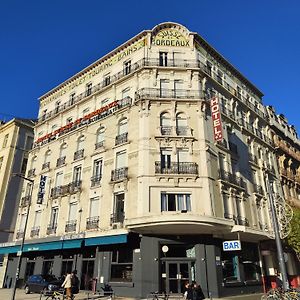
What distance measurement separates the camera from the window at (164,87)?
941 inches

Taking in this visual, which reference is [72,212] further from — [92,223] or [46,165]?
[46,165]

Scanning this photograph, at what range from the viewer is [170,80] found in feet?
80.5

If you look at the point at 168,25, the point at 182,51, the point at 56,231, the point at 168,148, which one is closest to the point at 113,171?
the point at 168,148

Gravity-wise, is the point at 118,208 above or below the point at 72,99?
below

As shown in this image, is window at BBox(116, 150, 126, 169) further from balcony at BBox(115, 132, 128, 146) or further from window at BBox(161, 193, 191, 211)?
window at BBox(161, 193, 191, 211)

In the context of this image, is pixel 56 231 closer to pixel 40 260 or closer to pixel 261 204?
pixel 40 260

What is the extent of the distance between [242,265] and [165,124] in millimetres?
11836

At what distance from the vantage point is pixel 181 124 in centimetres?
2283

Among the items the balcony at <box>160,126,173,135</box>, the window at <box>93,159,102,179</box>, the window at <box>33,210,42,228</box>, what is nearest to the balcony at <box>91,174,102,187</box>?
the window at <box>93,159,102,179</box>

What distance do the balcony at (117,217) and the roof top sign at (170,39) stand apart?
48.8 ft

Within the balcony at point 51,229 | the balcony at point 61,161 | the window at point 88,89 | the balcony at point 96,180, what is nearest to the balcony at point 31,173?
the balcony at point 61,161

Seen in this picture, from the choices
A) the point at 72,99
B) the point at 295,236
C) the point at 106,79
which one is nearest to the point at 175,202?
the point at 295,236

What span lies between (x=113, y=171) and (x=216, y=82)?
12.4 meters

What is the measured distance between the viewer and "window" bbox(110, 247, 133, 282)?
19.5 meters
